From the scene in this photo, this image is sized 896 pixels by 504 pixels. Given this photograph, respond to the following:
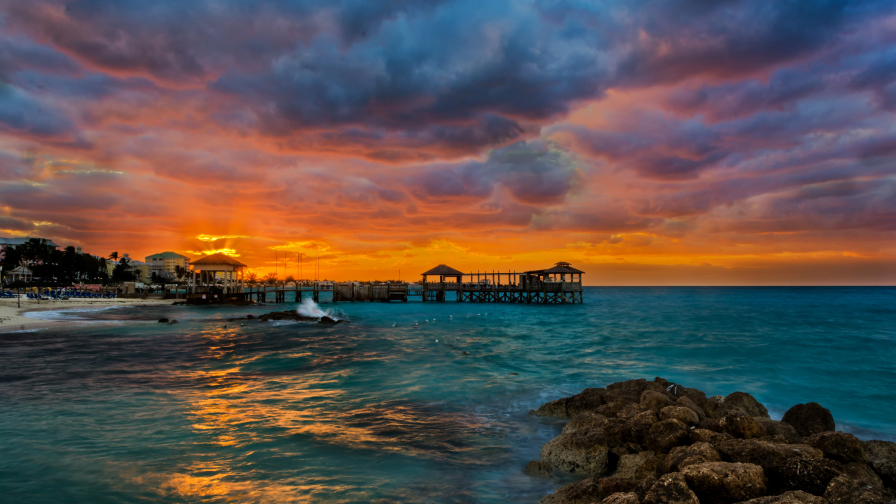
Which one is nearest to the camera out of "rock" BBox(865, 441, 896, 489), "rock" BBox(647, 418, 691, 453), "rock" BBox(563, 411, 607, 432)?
"rock" BBox(865, 441, 896, 489)

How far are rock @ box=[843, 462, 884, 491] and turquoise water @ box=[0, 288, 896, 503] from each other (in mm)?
3656

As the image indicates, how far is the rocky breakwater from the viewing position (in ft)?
16.0

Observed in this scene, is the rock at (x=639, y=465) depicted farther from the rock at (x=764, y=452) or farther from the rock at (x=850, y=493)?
the rock at (x=850, y=493)

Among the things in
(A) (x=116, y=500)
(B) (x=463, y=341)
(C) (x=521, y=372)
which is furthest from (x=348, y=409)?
(B) (x=463, y=341)

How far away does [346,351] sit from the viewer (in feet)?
68.4

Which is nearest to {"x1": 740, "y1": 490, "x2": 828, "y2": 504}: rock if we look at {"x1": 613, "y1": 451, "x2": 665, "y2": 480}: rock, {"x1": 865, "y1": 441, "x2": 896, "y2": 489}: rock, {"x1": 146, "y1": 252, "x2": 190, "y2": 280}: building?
{"x1": 613, "y1": 451, "x2": 665, "y2": 480}: rock

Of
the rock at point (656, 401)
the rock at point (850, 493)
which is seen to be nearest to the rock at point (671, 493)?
the rock at point (850, 493)

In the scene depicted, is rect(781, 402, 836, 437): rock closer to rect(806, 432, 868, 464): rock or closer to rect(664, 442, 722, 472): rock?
rect(806, 432, 868, 464): rock

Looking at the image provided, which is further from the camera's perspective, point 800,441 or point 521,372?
point 521,372

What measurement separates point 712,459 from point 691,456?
0.87ft

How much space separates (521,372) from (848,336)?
26787mm

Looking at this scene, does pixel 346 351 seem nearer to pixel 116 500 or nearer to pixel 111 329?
pixel 116 500

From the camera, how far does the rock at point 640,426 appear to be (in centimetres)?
731

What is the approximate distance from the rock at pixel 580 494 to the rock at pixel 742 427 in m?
2.87
